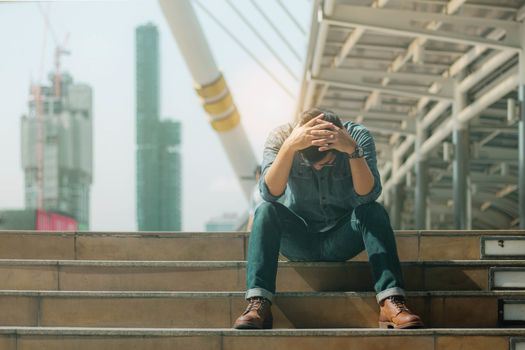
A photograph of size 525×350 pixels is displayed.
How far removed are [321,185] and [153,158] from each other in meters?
190

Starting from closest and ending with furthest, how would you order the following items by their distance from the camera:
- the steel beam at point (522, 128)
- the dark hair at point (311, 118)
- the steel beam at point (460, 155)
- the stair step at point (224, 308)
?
the dark hair at point (311, 118) → the stair step at point (224, 308) → the steel beam at point (522, 128) → the steel beam at point (460, 155)

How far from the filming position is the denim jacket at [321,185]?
498cm

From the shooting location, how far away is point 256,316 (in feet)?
14.9

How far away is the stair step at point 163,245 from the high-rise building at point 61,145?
112 metres

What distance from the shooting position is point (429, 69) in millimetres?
18281

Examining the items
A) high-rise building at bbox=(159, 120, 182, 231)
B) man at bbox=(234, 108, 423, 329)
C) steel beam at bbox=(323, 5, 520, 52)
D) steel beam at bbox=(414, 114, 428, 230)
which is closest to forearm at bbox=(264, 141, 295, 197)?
man at bbox=(234, 108, 423, 329)

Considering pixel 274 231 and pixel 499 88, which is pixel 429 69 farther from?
pixel 274 231

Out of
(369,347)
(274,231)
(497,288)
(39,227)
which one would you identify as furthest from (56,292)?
(39,227)

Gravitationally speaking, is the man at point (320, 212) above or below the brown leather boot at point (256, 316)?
above

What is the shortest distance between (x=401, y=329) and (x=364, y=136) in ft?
3.29

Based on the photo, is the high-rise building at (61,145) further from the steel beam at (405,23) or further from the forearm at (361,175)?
the forearm at (361,175)

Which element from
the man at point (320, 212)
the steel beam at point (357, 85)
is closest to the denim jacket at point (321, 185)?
the man at point (320, 212)

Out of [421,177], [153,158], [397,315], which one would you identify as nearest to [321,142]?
[397,315]

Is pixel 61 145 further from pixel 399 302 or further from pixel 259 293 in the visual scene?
pixel 399 302
